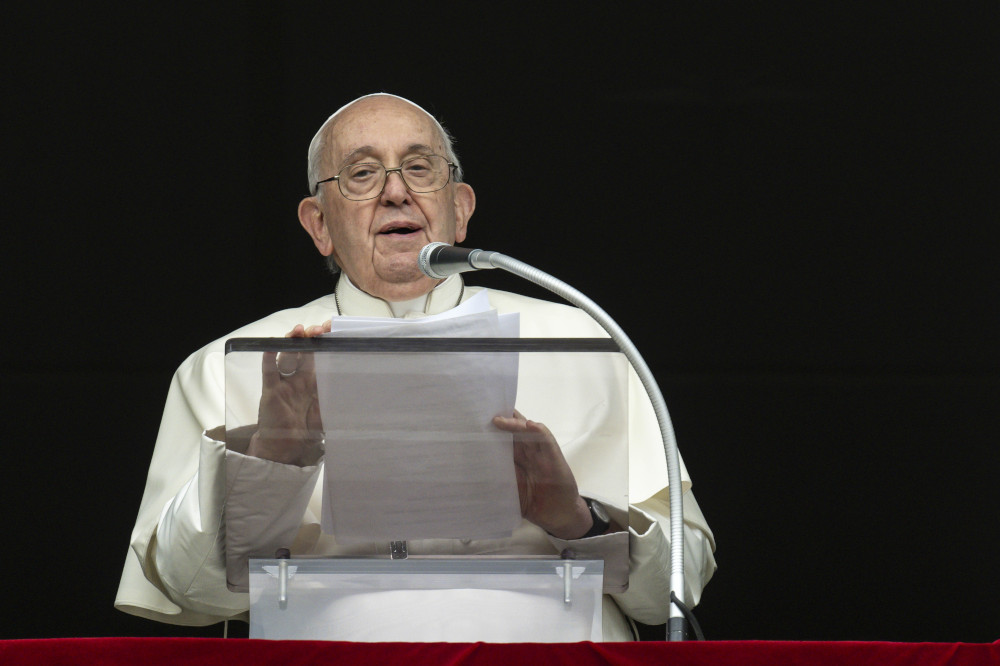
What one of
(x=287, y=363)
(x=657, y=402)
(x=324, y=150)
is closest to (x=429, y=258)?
(x=287, y=363)

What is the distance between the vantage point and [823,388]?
3.29m

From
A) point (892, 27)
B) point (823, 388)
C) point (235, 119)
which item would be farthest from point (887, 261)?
point (235, 119)

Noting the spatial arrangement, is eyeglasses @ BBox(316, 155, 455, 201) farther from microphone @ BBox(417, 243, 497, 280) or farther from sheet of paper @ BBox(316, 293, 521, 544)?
sheet of paper @ BBox(316, 293, 521, 544)

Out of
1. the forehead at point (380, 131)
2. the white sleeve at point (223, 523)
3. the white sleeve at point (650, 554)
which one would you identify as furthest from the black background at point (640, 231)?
the white sleeve at point (223, 523)

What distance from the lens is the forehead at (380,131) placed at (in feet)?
8.77

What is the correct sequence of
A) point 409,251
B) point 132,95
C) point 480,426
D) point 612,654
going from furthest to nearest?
point 132,95 → point 409,251 → point 480,426 → point 612,654

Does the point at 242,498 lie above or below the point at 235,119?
below

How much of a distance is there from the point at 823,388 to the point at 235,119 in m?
1.54

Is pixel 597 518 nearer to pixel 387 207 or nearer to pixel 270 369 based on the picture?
pixel 270 369

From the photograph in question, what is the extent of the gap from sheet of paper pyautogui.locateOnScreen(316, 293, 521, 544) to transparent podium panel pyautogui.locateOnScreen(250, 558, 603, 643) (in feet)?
0.14

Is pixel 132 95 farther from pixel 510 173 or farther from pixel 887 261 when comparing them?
pixel 887 261

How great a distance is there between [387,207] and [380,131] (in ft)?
0.50

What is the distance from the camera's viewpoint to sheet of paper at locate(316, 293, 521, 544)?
1.65 m

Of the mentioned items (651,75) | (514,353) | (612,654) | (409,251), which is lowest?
(612,654)
